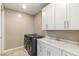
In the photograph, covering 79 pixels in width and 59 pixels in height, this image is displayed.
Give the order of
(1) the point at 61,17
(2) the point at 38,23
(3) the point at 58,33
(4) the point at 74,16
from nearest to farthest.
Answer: (4) the point at 74,16 → (2) the point at 38,23 → (1) the point at 61,17 → (3) the point at 58,33

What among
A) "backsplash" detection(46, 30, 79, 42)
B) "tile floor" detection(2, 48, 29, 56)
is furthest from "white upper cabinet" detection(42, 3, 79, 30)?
"tile floor" detection(2, 48, 29, 56)

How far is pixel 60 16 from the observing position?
190 centimetres

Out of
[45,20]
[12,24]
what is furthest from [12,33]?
[45,20]

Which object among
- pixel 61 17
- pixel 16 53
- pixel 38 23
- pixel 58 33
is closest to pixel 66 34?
pixel 58 33

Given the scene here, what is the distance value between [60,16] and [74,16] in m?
0.30

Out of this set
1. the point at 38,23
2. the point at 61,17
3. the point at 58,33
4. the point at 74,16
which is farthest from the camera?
the point at 58,33

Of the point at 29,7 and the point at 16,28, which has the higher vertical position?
the point at 29,7

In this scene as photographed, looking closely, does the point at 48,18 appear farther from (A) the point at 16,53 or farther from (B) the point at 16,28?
(A) the point at 16,53

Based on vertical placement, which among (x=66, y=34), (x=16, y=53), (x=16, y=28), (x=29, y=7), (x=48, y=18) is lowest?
(x=16, y=53)

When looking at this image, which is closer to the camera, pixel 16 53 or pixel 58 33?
pixel 16 53

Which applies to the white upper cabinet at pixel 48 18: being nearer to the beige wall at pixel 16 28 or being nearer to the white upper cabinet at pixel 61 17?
the white upper cabinet at pixel 61 17

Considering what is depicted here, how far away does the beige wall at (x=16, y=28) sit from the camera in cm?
170

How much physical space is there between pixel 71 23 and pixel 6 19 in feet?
3.44

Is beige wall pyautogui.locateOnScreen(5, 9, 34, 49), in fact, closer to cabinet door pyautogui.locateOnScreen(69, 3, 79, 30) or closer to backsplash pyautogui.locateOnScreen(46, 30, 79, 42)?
backsplash pyautogui.locateOnScreen(46, 30, 79, 42)
